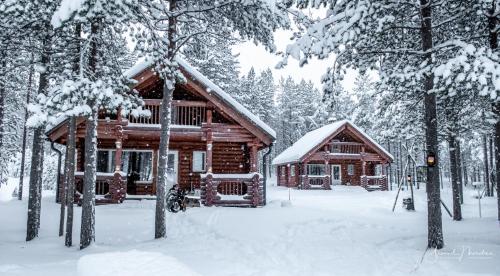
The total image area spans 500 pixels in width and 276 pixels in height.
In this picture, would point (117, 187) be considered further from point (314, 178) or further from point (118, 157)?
point (314, 178)

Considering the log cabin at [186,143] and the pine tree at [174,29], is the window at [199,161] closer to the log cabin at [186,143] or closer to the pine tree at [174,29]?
the log cabin at [186,143]

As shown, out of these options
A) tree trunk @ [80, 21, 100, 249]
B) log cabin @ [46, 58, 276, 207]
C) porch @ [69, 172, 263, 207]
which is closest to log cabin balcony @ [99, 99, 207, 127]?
log cabin @ [46, 58, 276, 207]

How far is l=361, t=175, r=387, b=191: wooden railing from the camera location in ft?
96.7

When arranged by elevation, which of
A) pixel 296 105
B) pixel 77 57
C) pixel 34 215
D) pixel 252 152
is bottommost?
pixel 34 215

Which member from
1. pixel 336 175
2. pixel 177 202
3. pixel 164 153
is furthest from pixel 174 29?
pixel 336 175

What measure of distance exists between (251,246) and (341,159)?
22.9 metres

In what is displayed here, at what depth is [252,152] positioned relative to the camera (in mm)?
16500

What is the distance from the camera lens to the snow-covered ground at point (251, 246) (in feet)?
21.8

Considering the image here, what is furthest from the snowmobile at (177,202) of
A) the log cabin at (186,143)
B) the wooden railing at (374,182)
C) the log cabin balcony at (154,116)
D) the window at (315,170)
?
the window at (315,170)

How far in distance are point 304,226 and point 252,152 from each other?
562 cm

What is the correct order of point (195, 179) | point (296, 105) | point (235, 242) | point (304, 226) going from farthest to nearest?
point (296, 105), point (195, 179), point (304, 226), point (235, 242)

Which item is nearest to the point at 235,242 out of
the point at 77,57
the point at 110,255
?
the point at 110,255

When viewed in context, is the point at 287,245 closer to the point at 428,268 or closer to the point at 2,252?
the point at 428,268

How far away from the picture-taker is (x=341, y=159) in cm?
3042
